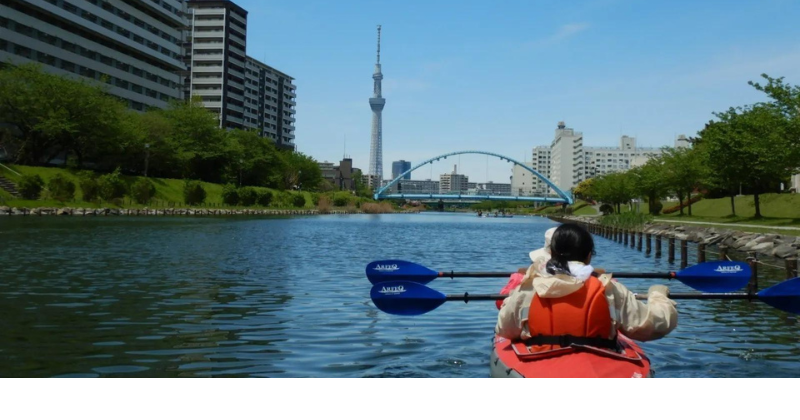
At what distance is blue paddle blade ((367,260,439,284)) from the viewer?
12.2 meters

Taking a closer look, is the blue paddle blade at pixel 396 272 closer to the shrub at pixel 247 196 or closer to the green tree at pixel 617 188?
the green tree at pixel 617 188

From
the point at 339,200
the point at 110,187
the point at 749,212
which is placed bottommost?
→ the point at 749,212

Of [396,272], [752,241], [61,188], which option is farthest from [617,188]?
[396,272]

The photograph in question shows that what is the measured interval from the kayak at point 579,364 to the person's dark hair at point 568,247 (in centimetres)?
79

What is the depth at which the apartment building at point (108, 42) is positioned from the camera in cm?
8069

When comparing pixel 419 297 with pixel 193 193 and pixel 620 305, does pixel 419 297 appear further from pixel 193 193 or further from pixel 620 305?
pixel 193 193

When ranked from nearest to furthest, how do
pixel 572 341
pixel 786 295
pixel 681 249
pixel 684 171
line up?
1. pixel 572 341
2. pixel 786 295
3. pixel 681 249
4. pixel 684 171

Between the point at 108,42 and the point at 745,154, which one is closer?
the point at 745,154

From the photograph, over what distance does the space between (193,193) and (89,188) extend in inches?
733

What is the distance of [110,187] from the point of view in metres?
65.2

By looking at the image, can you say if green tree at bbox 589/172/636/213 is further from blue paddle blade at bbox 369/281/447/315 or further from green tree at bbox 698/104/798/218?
blue paddle blade at bbox 369/281/447/315

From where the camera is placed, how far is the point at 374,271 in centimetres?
1223
